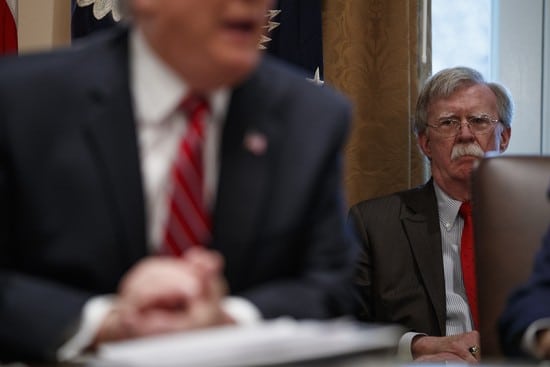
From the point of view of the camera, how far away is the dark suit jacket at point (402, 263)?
2.81 meters

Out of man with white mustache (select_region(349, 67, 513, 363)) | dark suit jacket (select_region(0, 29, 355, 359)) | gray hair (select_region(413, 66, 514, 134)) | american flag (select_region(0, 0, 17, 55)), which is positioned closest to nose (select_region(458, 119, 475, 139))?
man with white mustache (select_region(349, 67, 513, 363))

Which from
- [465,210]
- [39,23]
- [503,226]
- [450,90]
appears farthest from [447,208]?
[39,23]

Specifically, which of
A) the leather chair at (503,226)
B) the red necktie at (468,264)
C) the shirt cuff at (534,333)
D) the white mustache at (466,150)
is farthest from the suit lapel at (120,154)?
the white mustache at (466,150)

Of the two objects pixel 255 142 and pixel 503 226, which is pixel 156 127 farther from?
pixel 503 226

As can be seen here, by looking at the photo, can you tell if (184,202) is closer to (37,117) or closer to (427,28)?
(37,117)

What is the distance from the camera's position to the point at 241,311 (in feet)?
4.06

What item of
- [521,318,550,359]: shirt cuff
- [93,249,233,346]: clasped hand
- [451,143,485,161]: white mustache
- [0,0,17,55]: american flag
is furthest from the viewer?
[0,0,17,55]: american flag

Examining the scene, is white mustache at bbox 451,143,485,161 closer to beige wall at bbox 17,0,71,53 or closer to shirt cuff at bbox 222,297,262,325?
beige wall at bbox 17,0,71,53

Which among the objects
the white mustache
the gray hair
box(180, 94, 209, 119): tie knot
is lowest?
the white mustache

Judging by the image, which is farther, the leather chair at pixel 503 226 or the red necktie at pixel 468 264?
the red necktie at pixel 468 264

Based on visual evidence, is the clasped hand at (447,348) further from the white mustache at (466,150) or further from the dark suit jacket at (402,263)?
the white mustache at (466,150)

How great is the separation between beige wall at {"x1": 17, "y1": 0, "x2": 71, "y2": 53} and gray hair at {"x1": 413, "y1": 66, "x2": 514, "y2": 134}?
4.05 feet

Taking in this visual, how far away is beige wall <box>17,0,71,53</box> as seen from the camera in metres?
3.28

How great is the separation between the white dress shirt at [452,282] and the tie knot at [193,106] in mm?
1617
